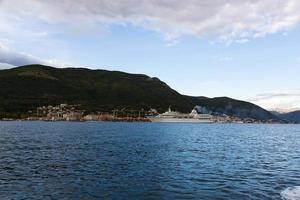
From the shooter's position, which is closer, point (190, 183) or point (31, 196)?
point (31, 196)

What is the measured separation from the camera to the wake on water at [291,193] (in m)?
43.3

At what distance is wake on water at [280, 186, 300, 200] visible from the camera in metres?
43.3

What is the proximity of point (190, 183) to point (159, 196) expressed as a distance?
29.4 ft

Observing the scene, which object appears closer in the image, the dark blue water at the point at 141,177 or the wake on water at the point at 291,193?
the wake on water at the point at 291,193

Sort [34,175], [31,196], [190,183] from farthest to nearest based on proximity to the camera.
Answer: [34,175], [190,183], [31,196]

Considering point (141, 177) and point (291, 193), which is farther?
point (141, 177)

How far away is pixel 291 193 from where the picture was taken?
149 ft

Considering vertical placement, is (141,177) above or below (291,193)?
above

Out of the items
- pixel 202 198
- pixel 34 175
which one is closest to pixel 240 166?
pixel 202 198

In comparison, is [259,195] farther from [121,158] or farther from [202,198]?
[121,158]

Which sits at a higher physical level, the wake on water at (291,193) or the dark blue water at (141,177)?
the dark blue water at (141,177)

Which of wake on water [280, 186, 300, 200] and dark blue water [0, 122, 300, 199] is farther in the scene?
dark blue water [0, 122, 300, 199]

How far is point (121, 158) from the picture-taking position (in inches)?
3110

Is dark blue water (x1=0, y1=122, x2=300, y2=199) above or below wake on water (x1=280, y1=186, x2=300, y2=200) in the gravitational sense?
above
